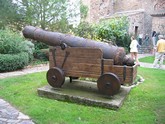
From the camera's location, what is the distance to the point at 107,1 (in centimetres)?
2800

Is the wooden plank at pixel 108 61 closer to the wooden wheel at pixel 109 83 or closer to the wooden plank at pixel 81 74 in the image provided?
the wooden wheel at pixel 109 83

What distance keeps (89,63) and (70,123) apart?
5.82ft

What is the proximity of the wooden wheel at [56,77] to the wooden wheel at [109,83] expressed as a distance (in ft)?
3.42

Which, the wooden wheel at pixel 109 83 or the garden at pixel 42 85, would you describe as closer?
the garden at pixel 42 85

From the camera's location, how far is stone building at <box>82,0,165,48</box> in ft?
76.7

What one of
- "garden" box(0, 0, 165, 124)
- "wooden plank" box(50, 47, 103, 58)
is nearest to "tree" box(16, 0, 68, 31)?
"garden" box(0, 0, 165, 124)

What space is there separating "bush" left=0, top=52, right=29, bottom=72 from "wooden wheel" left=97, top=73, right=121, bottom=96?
19.2ft

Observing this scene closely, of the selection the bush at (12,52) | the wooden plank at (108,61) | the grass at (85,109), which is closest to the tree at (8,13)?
the bush at (12,52)

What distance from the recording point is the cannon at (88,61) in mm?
5555

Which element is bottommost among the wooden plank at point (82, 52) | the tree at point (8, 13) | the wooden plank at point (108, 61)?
the wooden plank at point (108, 61)

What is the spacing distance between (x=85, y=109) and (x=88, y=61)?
1.22m

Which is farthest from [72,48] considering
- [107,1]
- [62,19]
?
[107,1]

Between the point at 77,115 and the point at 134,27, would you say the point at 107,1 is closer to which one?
the point at 134,27

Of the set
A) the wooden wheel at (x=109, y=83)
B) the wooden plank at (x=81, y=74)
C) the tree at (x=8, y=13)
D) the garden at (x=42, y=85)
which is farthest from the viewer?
the tree at (x=8, y=13)
